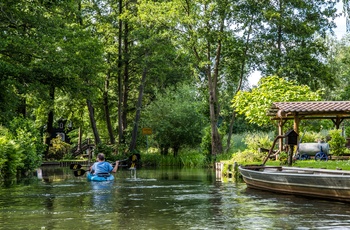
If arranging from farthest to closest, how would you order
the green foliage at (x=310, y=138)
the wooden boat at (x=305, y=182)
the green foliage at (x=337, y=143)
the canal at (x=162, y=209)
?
the green foliage at (x=310, y=138), the green foliage at (x=337, y=143), the wooden boat at (x=305, y=182), the canal at (x=162, y=209)

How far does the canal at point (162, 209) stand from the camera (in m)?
13.3

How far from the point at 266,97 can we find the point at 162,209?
19863 mm

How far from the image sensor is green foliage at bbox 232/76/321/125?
114 ft

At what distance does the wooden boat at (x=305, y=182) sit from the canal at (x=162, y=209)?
29 cm

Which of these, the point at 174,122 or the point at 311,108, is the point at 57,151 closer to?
the point at 174,122

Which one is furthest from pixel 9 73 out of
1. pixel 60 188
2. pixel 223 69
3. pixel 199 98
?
pixel 199 98

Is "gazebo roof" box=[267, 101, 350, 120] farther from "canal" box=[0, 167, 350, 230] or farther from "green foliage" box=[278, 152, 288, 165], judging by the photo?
"canal" box=[0, 167, 350, 230]

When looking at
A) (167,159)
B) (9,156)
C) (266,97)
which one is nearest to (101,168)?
(9,156)

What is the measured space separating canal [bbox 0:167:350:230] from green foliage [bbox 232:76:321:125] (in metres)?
11.7

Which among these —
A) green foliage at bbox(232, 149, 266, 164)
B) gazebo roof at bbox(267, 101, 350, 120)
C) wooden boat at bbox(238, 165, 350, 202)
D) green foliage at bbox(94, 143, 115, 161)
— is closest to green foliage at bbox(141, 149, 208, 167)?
green foliage at bbox(94, 143, 115, 161)

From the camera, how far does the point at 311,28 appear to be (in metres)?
41.3

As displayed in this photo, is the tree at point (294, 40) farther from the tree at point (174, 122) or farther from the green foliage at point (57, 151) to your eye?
the green foliage at point (57, 151)

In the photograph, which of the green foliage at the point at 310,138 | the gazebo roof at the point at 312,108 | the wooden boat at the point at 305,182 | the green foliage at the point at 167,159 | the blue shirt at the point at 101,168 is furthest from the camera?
the green foliage at the point at 167,159

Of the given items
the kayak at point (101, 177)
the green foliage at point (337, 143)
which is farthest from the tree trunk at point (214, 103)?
the kayak at point (101, 177)
